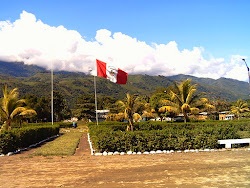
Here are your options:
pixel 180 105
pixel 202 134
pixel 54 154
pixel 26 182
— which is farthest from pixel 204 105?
pixel 26 182

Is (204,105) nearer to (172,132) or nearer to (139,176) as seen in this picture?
(172,132)

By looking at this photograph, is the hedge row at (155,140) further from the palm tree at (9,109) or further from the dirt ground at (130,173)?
the palm tree at (9,109)

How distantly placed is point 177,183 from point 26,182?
4.52m

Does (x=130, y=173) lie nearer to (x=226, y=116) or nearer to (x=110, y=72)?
(x=110, y=72)

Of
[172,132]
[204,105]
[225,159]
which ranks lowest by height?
[225,159]

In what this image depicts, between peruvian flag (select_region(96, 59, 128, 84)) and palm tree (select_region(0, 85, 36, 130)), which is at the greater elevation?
peruvian flag (select_region(96, 59, 128, 84))

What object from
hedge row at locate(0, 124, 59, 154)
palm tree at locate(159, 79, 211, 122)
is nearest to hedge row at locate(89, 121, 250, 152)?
hedge row at locate(0, 124, 59, 154)

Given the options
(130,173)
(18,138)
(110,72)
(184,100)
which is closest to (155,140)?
(130,173)

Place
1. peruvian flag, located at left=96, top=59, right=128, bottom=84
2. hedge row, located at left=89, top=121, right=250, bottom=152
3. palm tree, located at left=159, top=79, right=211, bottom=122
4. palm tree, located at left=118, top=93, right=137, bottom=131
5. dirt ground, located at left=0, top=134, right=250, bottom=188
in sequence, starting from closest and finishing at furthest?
dirt ground, located at left=0, top=134, right=250, bottom=188
hedge row, located at left=89, top=121, right=250, bottom=152
palm tree, located at left=118, top=93, right=137, bottom=131
peruvian flag, located at left=96, top=59, right=128, bottom=84
palm tree, located at left=159, top=79, right=211, bottom=122

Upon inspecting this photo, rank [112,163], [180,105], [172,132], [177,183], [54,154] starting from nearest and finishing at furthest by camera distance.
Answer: [177,183], [112,163], [54,154], [172,132], [180,105]

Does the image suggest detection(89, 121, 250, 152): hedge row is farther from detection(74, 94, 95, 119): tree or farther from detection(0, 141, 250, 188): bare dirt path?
detection(74, 94, 95, 119): tree

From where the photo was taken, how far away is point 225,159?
1041 cm

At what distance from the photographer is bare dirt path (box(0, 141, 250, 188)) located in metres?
7.04

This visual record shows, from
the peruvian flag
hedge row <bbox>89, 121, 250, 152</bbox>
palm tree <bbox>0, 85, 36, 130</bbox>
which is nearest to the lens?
hedge row <bbox>89, 121, 250, 152</bbox>
